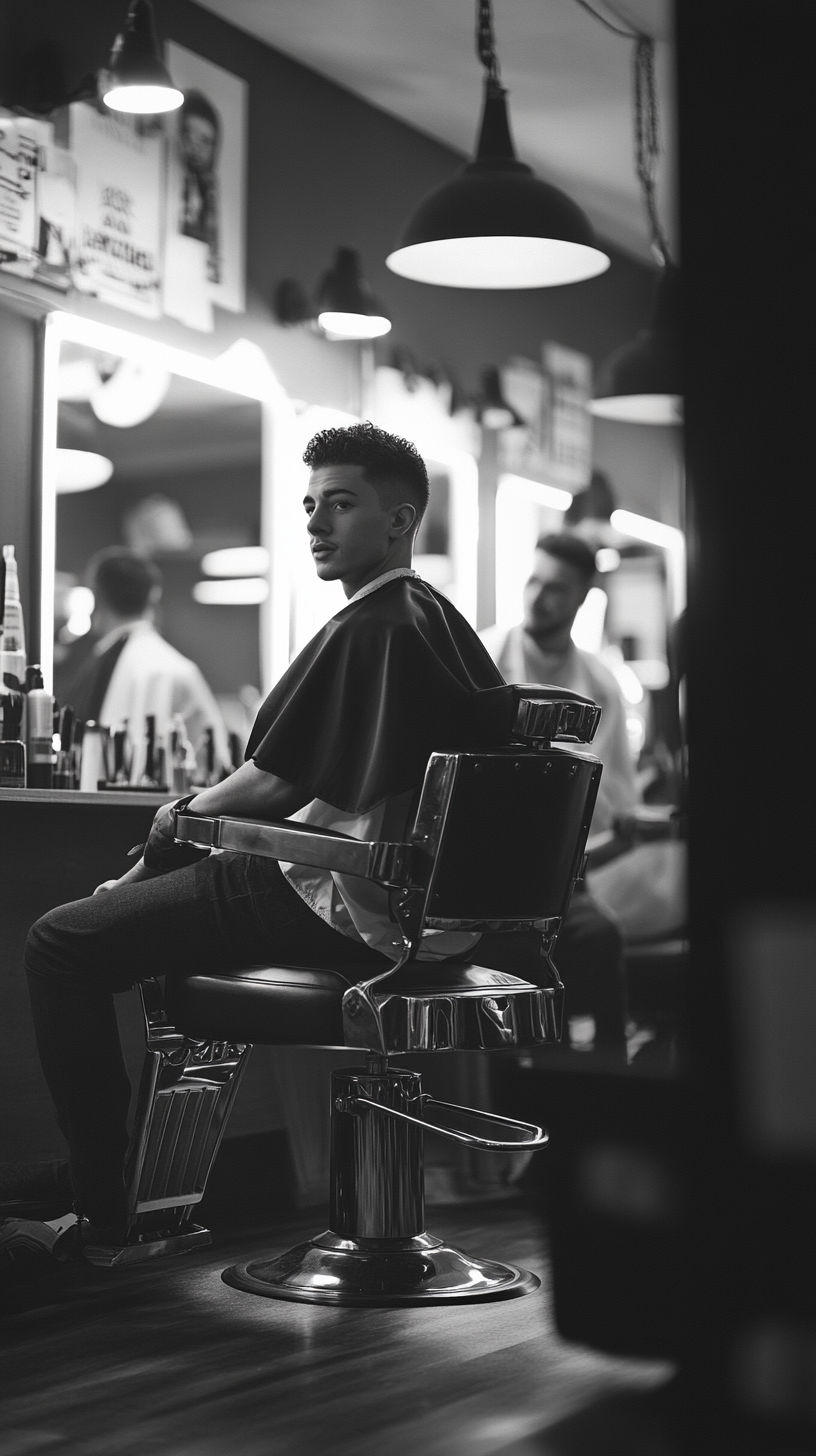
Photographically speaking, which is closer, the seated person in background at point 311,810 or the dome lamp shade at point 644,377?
the seated person in background at point 311,810

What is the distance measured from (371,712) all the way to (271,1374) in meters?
0.87

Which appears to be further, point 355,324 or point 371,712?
point 355,324

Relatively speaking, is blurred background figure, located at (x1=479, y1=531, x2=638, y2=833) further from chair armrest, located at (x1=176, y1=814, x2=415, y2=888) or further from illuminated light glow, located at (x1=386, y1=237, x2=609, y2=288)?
chair armrest, located at (x1=176, y1=814, x2=415, y2=888)

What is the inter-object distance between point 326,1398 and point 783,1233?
1283 millimetres

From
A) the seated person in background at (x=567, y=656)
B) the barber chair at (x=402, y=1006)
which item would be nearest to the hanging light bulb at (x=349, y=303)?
the seated person in background at (x=567, y=656)

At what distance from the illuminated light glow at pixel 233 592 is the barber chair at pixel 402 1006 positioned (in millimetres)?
1603

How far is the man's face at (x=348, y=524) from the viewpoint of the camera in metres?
2.39

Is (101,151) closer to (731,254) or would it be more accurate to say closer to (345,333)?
(345,333)

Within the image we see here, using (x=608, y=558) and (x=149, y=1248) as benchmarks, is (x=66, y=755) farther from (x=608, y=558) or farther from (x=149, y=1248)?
(x=608, y=558)

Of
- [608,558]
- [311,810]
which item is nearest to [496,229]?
[311,810]

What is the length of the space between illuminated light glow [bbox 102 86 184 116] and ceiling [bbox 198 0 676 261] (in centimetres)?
102

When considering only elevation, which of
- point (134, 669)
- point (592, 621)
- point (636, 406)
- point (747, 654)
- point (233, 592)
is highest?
point (636, 406)

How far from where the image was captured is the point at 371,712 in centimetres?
217

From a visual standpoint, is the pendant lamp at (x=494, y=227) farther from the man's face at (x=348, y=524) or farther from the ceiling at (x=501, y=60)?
the man's face at (x=348, y=524)
